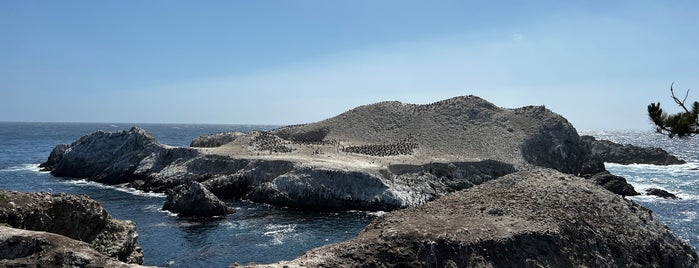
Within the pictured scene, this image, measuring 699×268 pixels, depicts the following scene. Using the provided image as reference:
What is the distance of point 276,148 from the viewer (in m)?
77.7

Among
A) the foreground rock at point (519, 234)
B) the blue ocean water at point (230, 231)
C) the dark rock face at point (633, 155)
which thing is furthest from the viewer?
the dark rock face at point (633, 155)

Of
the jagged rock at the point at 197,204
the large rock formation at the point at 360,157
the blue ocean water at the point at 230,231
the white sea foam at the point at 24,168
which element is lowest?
the blue ocean water at the point at 230,231

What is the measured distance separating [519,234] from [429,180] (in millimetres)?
44827

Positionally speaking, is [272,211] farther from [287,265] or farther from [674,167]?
[674,167]

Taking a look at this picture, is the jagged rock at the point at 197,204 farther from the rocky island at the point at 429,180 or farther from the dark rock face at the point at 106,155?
the dark rock face at the point at 106,155

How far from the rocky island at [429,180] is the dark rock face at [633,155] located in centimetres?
3202

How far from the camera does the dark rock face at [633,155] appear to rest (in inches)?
4518

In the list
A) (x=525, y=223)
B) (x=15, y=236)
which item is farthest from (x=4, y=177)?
(x=525, y=223)

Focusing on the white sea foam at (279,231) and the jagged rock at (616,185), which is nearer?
the white sea foam at (279,231)

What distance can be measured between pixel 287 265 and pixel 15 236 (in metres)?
7.32

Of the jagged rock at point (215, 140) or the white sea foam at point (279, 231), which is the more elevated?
the jagged rock at point (215, 140)

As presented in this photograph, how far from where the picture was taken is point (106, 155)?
82.0m

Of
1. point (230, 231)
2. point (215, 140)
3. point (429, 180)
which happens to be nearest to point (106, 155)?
point (215, 140)

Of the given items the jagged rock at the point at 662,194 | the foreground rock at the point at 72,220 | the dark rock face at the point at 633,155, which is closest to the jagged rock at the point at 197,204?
the foreground rock at the point at 72,220
